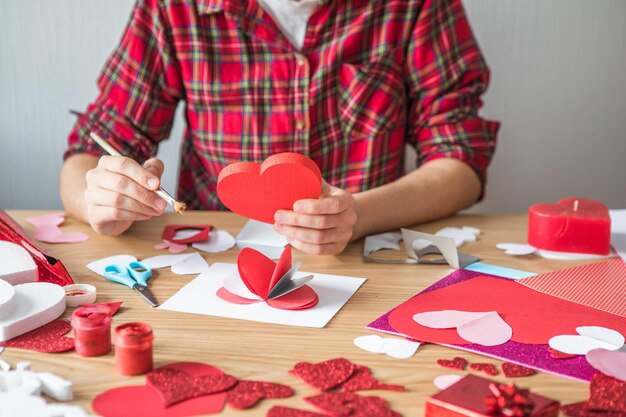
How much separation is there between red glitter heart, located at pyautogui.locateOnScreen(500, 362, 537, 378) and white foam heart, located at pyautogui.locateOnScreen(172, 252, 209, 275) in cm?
49

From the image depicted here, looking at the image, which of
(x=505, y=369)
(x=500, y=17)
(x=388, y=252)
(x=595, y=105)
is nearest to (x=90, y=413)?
(x=505, y=369)

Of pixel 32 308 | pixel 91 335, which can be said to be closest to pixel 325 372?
pixel 91 335

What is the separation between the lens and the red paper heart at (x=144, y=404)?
648mm

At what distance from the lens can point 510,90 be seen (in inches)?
82.7

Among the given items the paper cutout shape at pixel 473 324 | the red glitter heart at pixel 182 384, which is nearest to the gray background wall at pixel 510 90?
the paper cutout shape at pixel 473 324

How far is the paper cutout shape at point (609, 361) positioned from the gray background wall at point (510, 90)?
1.44 metres

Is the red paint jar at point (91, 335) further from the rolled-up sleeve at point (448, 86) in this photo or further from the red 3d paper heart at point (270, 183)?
the rolled-up sleeve at point (448, 86)

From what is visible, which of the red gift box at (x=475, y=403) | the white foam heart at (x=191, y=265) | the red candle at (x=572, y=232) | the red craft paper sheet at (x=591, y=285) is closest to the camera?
the red gift box at (x=475, y=403)

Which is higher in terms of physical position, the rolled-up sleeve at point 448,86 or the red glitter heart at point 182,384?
the rolled-up sleeve at point 448,86

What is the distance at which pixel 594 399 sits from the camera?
671mm

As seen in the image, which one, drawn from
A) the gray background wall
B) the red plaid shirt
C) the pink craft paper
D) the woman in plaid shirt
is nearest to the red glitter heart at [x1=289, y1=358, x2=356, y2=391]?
the pink craft paper

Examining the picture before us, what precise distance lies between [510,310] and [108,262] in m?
0.60

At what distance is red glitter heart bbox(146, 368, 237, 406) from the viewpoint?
67 centimetres

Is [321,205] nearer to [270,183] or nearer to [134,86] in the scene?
[270,183]
